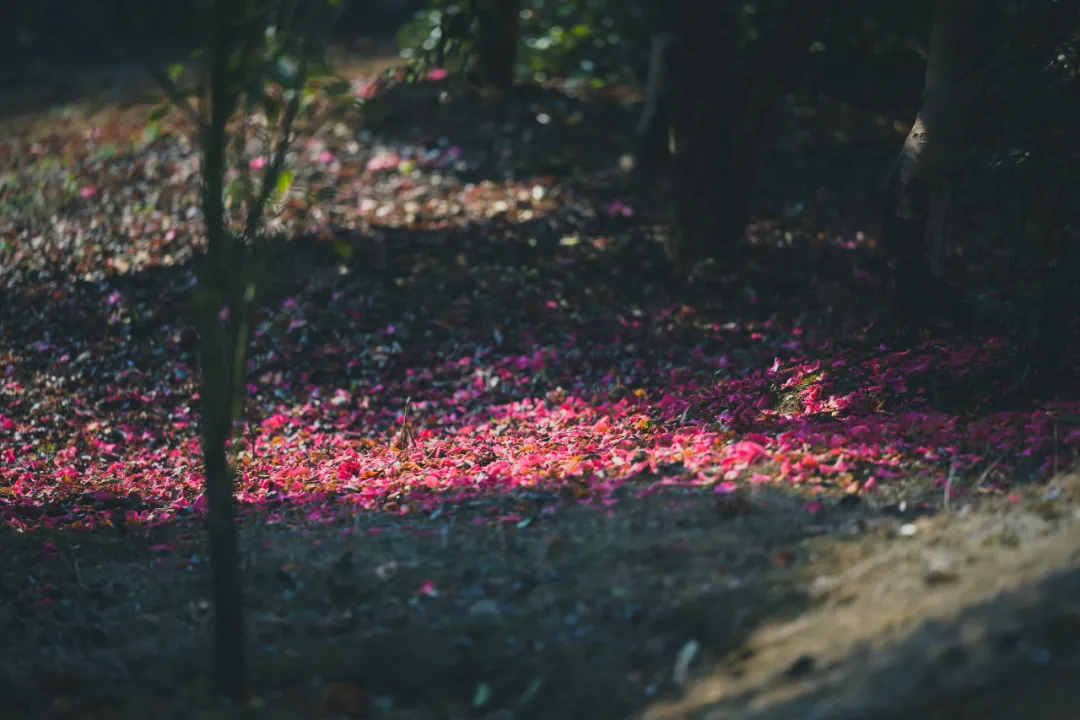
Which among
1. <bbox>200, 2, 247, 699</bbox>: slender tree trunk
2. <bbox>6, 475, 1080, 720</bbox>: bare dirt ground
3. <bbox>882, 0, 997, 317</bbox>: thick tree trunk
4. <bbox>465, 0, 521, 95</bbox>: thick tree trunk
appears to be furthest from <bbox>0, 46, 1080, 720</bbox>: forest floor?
<bbox>465, 0, 521, 95</bbox>: thick tree trunk

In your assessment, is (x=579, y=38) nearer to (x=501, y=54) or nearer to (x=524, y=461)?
(x=501, y=54)

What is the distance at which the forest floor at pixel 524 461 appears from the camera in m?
3.70

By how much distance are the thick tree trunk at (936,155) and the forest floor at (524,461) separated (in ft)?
1.48

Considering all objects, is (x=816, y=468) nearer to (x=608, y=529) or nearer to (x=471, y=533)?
(x=608, y=529)

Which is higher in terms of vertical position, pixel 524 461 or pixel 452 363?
pixel 452 363

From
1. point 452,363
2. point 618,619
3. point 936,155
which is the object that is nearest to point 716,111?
point 936,155

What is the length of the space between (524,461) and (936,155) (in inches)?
123

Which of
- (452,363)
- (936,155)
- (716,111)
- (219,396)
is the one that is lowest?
(452,363)

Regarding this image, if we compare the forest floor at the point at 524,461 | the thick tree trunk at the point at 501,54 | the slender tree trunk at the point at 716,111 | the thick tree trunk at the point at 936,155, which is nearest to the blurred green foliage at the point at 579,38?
the thick tree trunk at the point at 501,54

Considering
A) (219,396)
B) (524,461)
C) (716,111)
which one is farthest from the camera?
(716,111)

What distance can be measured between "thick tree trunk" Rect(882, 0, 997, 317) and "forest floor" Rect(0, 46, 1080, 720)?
453 mm

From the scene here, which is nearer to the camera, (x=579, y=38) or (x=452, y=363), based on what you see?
(x=452, y=363)

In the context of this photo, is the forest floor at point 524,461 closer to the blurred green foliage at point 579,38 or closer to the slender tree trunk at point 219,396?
the slender tree trunk at point 219,396

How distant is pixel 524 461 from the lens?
5.96 metres
